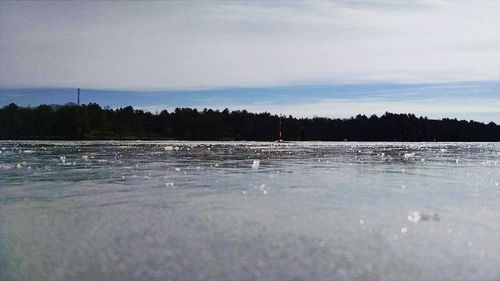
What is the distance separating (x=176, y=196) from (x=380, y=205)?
14.9 feet

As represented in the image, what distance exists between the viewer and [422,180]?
17.1m

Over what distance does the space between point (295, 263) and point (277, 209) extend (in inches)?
164

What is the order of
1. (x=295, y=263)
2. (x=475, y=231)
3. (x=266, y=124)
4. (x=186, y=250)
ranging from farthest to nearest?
(x=266, y=124)
(x=475, y=231)
(x=186, y=250)
(x=295, y=263)

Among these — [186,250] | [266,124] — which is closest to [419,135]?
[266,124]

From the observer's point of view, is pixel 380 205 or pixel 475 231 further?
pixel 380 205

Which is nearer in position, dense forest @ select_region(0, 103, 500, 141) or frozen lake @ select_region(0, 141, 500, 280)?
frozen lake @ select_region(0, 141, 500, 280)

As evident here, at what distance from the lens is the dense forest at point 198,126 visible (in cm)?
13038

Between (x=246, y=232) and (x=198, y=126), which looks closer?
(x=246, y=232)

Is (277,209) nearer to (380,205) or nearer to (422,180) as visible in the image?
(380,205)

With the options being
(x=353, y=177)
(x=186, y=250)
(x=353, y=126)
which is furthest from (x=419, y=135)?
(x=186, y=250)

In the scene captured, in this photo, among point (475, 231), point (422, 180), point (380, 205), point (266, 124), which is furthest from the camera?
point (266, 124)

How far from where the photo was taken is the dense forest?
130375mm

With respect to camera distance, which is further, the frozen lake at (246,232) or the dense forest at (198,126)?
the dense forest at (198,126)

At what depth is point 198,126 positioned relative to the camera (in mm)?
169875
